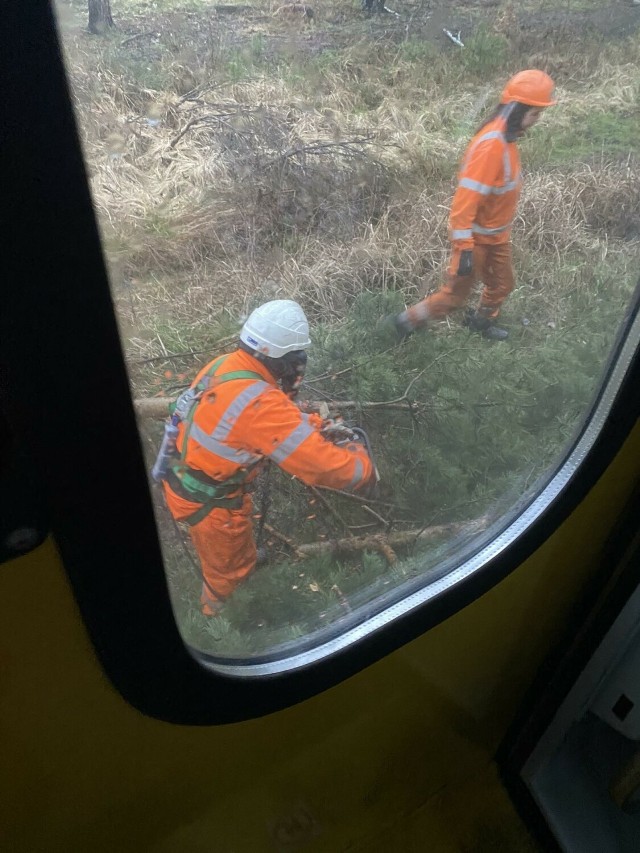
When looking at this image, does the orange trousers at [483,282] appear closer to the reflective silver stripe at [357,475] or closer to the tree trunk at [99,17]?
the reflective silver stripe at [357,475]

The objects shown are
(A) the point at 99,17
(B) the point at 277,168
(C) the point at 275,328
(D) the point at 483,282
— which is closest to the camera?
(A) the point at 99,17

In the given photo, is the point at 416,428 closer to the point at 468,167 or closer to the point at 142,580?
the point at 468,167

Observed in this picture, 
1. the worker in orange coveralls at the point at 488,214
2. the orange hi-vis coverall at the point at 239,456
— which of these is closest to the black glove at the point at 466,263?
the worker in orange coveralls at the point at 488,214

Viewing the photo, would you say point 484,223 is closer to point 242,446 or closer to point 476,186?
point 476,186

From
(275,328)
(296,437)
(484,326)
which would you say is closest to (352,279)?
(275,328)

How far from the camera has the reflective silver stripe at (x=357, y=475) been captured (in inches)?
35.5

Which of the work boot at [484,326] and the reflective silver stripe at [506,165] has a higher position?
the reflective silver stripe at [506,165]

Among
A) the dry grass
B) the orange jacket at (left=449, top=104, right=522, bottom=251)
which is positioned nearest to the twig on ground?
the dry grass

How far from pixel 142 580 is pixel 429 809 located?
108 centimetres

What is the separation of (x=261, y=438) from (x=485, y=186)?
454mm

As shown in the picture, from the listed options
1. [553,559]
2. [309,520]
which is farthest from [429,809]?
[309,520]

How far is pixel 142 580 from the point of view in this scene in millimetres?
518

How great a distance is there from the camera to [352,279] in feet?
2.38

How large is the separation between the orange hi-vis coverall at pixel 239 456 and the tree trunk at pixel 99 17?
35cm
